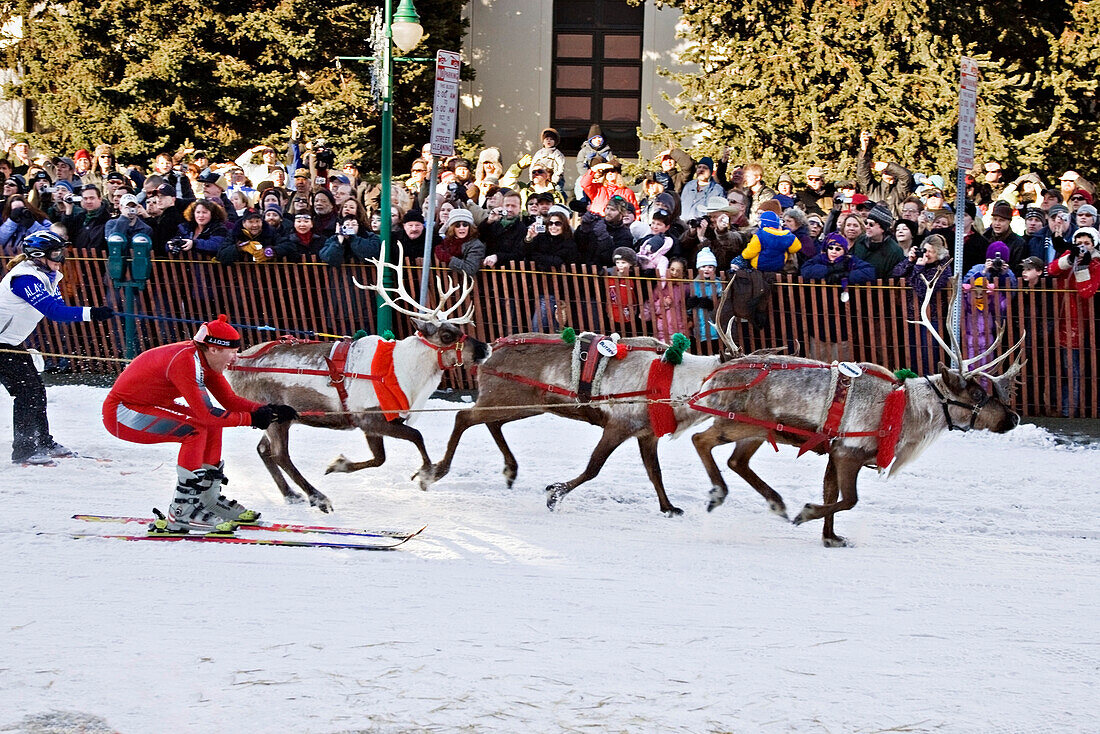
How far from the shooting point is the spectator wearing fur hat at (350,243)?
1289 cm

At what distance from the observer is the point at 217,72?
19656 millimetres

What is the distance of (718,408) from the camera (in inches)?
323

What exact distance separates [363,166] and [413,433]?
1235cm

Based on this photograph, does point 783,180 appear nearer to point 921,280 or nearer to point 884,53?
point 884,53

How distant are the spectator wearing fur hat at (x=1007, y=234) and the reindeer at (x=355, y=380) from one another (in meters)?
5.53

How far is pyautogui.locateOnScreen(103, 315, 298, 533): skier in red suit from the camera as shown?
7.47 metres

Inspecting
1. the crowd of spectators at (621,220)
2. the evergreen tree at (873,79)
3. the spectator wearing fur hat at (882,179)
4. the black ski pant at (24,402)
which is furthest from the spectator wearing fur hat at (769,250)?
the black ski pant at (24,402)

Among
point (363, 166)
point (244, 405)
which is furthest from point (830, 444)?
point (363, 166)

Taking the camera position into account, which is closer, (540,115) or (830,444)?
(830,444)

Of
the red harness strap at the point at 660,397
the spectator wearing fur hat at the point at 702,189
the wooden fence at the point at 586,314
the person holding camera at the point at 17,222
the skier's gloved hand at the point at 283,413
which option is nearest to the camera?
the skier's gloved hand at the point at 283,413

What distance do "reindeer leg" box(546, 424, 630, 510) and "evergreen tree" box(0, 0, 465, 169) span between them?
484 inches

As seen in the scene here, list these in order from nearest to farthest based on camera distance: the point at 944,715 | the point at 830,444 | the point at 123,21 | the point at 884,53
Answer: the point at 944,715 < the point at 830,444 < the point at 884,53 < the point at 123,21

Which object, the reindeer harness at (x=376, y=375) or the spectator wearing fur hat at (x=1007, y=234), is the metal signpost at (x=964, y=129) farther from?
the reindeer harness at (x=376, y=375)

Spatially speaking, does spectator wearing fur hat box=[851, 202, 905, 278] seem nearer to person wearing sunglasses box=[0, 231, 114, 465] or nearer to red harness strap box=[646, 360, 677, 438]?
red harness strap box=[646, 360, 677, 438]
